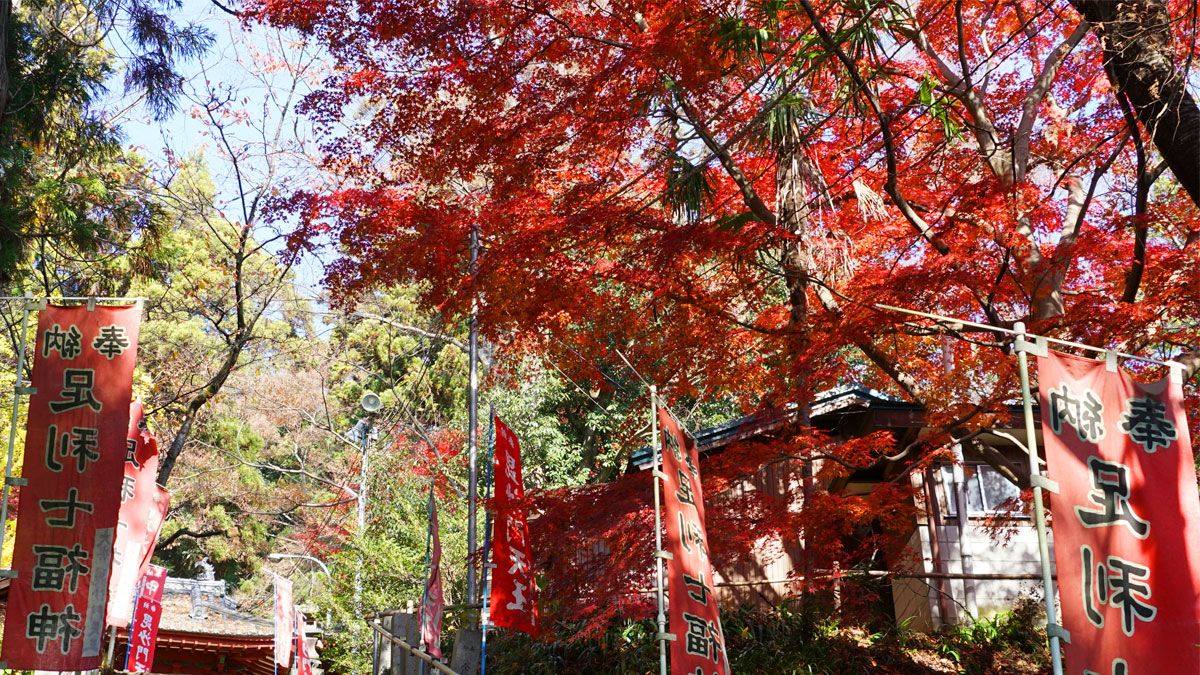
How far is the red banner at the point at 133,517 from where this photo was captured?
12602 mm

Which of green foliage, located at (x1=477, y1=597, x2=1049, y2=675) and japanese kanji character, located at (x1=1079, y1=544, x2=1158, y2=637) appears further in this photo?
green foliage, located at (x1=477, y1=597, x2=1049, y2=675)

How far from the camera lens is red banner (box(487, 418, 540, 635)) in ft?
37.6

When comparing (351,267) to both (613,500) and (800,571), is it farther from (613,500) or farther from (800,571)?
(800,571)

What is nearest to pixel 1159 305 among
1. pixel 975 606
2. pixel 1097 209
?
pixel 1097 209

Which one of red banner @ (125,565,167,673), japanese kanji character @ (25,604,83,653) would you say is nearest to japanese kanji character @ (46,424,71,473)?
japanese kanji character @ (25,604,83,653)

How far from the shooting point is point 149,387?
58.1 feet

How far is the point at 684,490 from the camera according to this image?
734cm

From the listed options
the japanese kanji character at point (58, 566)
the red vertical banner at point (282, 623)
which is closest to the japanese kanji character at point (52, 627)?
the japanese kanji character at point (58, 566)

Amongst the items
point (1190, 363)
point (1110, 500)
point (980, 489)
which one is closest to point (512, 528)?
point (1190, 363)

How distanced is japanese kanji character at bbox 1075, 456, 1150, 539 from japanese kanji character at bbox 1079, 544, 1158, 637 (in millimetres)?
173

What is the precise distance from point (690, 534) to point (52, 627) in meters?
4.80

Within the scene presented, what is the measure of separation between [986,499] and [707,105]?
8.42 meters

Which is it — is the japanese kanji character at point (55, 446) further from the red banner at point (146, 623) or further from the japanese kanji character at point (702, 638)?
the red banner at point (146, 623)

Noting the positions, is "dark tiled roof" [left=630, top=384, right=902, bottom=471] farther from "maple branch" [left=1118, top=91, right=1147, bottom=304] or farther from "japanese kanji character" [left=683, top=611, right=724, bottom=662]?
"japanese kanji character" [left=683, top=611, right=724, bottom=662]
